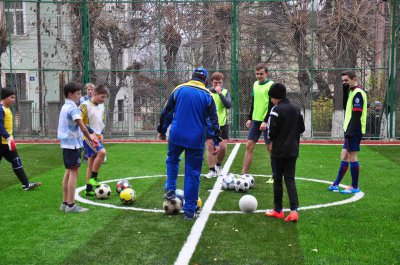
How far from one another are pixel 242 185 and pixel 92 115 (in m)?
2.89

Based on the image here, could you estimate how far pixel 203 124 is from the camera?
7324 millimetres

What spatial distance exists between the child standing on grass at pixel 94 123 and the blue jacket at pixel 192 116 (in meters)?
1.99

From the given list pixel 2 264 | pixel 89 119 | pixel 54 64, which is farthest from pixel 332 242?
pixel 54 64

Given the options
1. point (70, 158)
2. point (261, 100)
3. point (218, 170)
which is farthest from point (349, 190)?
point (70, 158)

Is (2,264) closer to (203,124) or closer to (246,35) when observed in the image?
(203,124)

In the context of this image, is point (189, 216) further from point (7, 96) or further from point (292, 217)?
point (7, 96)

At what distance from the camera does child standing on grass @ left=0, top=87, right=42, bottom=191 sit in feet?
30.0

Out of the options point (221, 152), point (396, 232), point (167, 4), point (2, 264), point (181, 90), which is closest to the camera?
point (2, 264)

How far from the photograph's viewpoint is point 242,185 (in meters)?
9.05

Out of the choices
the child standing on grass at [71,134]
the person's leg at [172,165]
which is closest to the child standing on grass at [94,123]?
the child standing on grass at [71,134]

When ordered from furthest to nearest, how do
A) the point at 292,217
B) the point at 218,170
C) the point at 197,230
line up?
the point at 218,170 → the point at 292,217 → the point at 197,230

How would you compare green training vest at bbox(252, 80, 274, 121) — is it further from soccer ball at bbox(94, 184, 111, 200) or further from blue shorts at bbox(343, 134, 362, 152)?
soccer ball at bbox(94, 184, 111, 200)

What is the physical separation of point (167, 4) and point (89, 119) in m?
13.3

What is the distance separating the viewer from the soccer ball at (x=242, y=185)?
9.05 m
